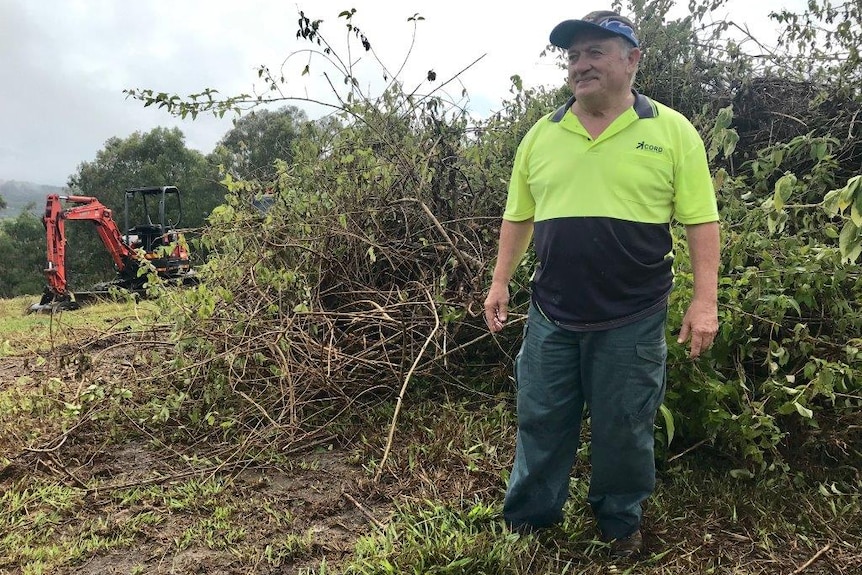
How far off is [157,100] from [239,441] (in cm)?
215

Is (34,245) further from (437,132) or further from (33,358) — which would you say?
(437,132)

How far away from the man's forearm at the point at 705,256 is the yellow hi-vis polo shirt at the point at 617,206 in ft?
0.12

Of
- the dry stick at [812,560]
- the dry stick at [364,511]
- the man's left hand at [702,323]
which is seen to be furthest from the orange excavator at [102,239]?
the dry stick at [812,560]

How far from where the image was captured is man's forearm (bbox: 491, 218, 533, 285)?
2.22m

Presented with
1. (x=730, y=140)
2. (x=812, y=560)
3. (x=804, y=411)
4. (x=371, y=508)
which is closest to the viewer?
(x=812, y=560)

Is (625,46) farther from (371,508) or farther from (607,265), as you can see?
(371,508)

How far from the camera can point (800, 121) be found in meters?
4.06

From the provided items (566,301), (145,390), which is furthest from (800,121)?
(145,390)

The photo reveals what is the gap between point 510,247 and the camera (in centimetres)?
225

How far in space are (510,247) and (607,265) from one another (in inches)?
18.1

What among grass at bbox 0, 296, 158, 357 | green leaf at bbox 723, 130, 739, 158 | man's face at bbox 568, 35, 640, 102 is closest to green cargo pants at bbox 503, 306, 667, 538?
man's face at bbox 568, 35, 640, 102

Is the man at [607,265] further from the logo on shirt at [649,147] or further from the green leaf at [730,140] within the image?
the green leaf at [730,140]

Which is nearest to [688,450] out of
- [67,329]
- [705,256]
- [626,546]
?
[626,546]

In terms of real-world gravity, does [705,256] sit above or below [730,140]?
below
